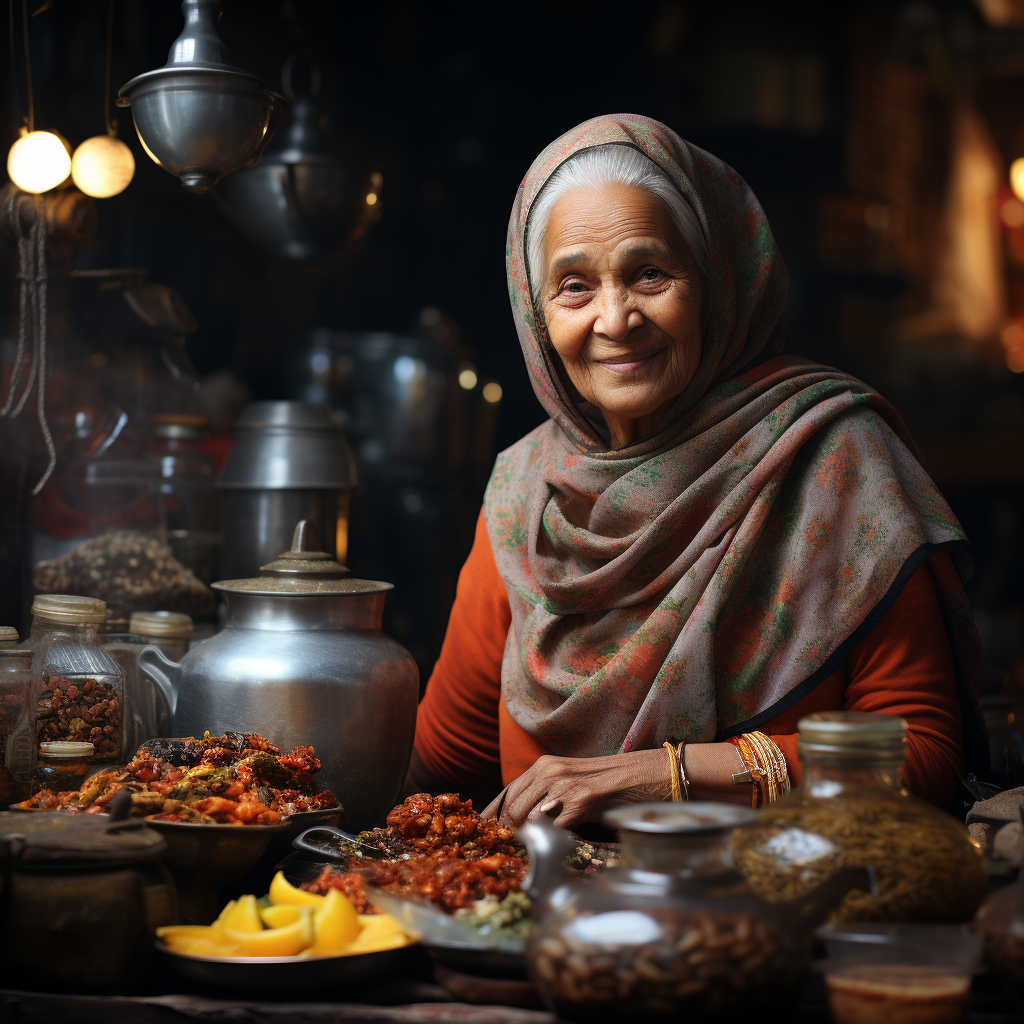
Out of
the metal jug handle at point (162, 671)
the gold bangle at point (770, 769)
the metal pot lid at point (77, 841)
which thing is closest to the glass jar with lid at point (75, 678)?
the metal jug handle at point (162, 671)

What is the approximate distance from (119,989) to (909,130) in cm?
496

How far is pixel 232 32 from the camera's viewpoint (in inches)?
121

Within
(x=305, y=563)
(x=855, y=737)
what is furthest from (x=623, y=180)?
(x=855, y=737)

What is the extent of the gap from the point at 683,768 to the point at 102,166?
150 cm

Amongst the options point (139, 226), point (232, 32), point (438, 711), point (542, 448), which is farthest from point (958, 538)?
point (232, 32)

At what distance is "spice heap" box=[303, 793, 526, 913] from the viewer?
37.2 inches

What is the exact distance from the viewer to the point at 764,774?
128 centimetres

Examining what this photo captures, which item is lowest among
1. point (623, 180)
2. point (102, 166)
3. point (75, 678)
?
point (75, 678)

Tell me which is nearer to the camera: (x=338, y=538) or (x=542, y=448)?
(x=542, y=448)

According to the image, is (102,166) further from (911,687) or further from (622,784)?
(911,687)

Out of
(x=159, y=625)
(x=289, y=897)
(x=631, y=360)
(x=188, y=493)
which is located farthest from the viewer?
(x=188, y=493)

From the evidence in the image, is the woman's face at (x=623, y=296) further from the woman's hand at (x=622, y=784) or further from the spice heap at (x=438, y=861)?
the spice heap at (x=438, y=861)

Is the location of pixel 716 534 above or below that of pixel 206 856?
above

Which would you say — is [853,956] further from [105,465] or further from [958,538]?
[105,465]
